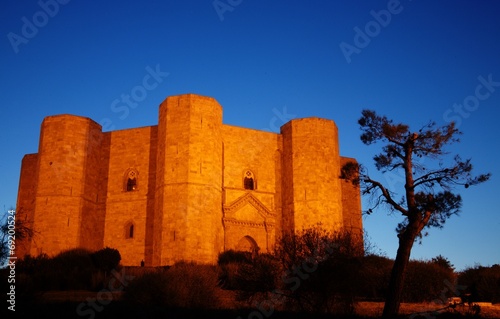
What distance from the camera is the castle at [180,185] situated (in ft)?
77.5

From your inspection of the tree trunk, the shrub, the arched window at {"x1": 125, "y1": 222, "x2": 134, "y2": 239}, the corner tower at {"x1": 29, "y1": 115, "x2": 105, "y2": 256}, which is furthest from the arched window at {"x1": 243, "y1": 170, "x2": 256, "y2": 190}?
the tree trunk

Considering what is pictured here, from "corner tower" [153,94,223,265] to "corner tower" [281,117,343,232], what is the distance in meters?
3.59

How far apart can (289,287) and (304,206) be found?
13.7m

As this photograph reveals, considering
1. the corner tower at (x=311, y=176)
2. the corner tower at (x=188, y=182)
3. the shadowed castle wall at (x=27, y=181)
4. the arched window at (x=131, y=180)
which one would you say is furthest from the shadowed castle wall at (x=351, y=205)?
the shadowed castle wall at (x=27, y=181)

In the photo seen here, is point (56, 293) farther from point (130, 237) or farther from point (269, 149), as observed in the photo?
point (269, 149)

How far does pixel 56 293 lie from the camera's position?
15.6 metres

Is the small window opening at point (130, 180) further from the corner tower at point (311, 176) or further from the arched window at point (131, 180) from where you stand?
the corner tower at point (311, 176)

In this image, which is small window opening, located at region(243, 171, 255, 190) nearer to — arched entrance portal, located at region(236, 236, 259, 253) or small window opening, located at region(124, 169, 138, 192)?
arched entrance portal, located at region(236, 236, 259, 253)

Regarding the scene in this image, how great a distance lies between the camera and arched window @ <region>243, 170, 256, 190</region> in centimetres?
2666

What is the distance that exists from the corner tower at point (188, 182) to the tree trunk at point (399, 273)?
42.7 feet

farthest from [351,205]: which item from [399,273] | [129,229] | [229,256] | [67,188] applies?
[399,273]

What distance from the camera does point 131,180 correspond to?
26422 mm

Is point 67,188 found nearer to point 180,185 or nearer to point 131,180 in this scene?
point 131,180

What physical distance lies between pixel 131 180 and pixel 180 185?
397 cm
